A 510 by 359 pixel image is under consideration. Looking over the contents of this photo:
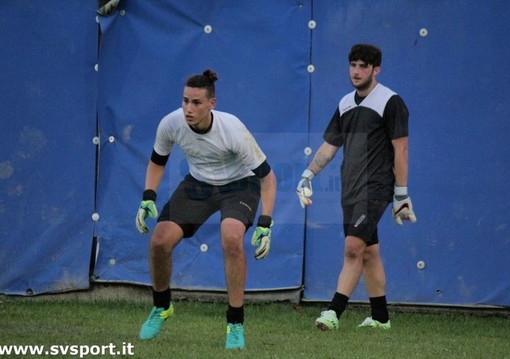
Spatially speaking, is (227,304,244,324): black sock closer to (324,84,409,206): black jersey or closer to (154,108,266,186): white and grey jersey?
(154,108,266,186): white and grey jersey

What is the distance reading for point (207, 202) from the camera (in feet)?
26.7

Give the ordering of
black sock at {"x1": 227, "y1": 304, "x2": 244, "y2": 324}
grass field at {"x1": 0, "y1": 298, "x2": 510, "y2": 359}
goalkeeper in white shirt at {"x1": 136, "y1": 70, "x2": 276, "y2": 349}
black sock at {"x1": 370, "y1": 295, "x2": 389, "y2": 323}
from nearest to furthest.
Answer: grass field at {"x1": 0, "y1": 298, "x2": 510, "y2": 359} → black sock at {"x1": 227, "y1": 304, "x2": 244, "y2": 324} → goalkeeper in white shirt at {"x1": 136, "y1": 70, "x2": 276, "y2": 349} → black sock at {"x1": 370, "y1": 295, "x2": 389, "y2": 323}

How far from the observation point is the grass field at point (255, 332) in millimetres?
7391

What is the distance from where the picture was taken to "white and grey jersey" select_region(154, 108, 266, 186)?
7.95 m

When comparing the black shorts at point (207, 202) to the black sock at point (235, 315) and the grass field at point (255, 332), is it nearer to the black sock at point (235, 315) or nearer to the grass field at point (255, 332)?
the black sock at point (235, 315)

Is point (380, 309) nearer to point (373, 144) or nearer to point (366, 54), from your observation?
point (373, 144)

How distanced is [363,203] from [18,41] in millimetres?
3701

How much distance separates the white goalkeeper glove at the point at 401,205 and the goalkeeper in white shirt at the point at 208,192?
4.32ft

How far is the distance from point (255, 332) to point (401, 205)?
1.52 meters

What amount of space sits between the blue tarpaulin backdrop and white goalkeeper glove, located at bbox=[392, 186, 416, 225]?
128 cm

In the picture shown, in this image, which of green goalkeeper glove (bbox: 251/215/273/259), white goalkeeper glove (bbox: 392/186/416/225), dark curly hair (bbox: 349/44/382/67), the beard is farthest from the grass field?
dark curly hair (bbox: 349/44/382/67)

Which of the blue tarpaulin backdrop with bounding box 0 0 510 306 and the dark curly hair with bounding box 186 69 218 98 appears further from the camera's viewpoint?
the blue tarpaulin backdrop with bounding box 0 0 510 306

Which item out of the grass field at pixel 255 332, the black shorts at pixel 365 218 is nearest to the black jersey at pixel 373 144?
the black shorts at pixel 365 218

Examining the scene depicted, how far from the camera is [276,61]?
10289 mm
